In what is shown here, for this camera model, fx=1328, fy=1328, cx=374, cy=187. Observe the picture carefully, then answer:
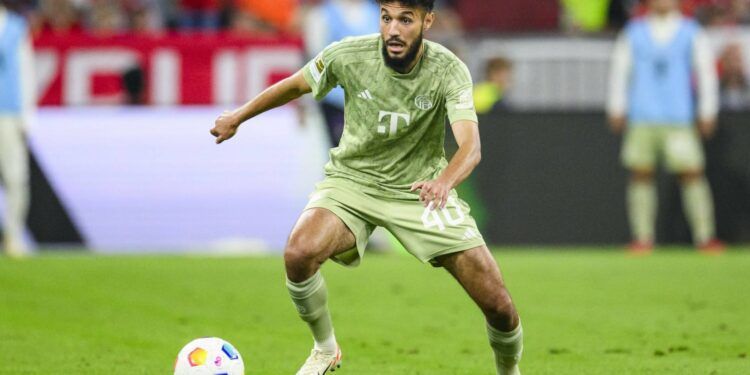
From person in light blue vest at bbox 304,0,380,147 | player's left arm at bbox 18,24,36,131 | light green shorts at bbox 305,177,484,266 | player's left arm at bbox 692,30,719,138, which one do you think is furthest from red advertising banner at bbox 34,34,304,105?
light green shorts at bbox 305,177,484,266

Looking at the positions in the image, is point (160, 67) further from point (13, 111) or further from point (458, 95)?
point (458, 95)

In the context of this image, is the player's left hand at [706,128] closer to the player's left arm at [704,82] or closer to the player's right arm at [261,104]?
the player's left arm at [704,82]

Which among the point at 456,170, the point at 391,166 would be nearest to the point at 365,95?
the point at 391,166

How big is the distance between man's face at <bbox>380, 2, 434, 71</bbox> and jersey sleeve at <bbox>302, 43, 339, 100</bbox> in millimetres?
320

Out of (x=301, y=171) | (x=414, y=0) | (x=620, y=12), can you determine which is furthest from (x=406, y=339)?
(x=620, y=12)

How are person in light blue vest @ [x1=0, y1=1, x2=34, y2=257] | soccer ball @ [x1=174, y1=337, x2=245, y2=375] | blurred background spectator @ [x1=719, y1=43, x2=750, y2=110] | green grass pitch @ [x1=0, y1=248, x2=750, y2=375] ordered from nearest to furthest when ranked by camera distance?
1. soccer ball @ [x1=174, y1=337, x2=245, y2=375]
2. green grass pitch @ [x1=0, y1=248, x2=750, y2=375]
3. person in light blue vest @ [x1=0, y1=1, x2=34, y2=257]
4. blurred background spectator @ [x1=719, y1=43, x2=750, y2=110]

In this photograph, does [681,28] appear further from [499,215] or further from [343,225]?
[343,225]

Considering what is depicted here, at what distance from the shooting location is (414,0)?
6.20m

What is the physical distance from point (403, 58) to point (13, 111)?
803cm

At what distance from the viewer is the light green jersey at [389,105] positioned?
634cm

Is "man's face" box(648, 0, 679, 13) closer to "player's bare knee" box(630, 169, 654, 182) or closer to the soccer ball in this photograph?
"player's bare knee" box(630, 169, 654, 182)

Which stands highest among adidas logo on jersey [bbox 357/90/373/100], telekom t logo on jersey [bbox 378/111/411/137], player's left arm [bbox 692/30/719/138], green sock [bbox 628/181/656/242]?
adidas logo on jersey [bbox 357/90/373/100]

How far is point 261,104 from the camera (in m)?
6.47

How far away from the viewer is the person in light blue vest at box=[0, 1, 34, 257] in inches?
521
